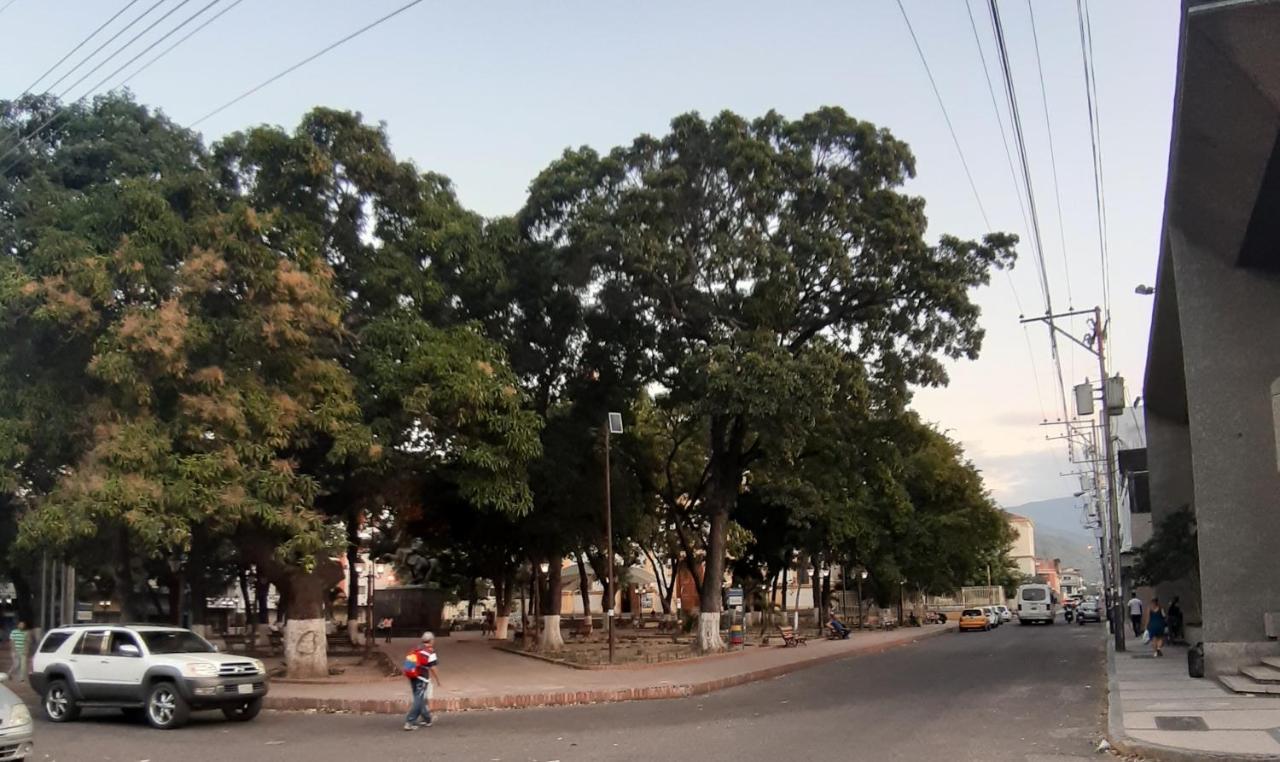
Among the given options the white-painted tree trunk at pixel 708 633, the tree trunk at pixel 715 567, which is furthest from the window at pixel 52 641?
the tree trunk at pixel 715 567

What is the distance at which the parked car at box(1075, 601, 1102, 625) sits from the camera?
65.6m

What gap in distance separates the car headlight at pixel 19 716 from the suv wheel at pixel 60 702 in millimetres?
5514

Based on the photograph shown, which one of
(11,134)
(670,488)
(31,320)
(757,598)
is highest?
(11,134)

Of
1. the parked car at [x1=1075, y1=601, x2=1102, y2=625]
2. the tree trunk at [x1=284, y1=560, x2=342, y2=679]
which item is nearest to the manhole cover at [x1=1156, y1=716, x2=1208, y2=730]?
the tree trunk at [x1=284, y1=560, x2=342, y2=679]

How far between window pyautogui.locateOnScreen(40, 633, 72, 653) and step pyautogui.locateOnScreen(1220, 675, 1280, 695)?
18.3 metres

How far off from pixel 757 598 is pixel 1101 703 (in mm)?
41759

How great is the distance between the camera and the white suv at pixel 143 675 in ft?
50.9

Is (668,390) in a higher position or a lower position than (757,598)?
higher

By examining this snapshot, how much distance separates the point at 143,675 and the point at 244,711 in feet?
5.52

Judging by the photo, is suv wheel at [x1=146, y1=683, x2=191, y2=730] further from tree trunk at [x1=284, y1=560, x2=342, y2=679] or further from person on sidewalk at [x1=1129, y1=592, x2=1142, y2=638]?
person on sidewalk at [x1=1129, y1=592, x2=1142, y2=638]

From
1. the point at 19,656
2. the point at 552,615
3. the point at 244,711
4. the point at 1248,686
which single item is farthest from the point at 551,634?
the point at 1248,686

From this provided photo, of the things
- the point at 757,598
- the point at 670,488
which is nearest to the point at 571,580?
the point at 757,598

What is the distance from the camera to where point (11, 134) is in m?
21.3

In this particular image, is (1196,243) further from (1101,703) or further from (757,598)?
(757,598)
